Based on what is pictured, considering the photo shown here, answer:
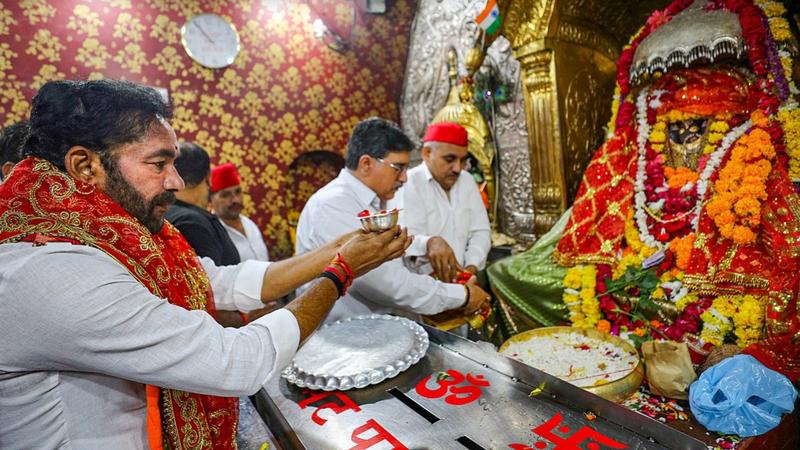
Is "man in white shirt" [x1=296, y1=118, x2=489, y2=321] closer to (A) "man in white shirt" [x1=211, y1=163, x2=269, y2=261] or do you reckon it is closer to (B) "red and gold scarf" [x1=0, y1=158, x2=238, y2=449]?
(B) "red and gold scarf" [x1=0, y1=158, x2=238, y2=449]

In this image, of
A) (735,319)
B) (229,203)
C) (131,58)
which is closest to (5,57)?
(131,58)

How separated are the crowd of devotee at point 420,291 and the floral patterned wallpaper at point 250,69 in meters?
3.48

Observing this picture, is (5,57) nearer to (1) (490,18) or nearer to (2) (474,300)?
(1) (490,18)

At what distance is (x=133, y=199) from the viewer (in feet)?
3.86

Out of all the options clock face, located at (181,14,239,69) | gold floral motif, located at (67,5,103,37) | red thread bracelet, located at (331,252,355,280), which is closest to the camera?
red thread bracelet, located at (331,252,355,280)

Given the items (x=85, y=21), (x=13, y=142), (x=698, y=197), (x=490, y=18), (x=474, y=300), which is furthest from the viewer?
(x=85, y=21)

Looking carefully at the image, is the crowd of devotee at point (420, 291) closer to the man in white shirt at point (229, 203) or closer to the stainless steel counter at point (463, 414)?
the stainless steel counter at point (463, 414)

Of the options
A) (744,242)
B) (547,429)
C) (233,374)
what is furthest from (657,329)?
(233,374)

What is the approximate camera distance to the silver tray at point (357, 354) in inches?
57.6

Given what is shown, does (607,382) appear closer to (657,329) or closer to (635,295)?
(657,329)

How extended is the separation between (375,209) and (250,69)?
4.49 meters

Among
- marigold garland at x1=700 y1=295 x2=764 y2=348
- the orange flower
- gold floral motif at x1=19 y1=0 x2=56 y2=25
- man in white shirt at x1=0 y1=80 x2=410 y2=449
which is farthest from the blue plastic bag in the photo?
gold floral motif at x1=19 y1=0 x2=56 y2=25

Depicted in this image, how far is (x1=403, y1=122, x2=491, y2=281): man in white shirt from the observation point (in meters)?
3.47

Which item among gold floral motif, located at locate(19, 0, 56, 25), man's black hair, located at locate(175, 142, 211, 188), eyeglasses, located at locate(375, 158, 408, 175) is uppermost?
gold floral motif, located at locate(19, 0, 56, 25)
